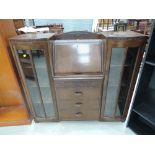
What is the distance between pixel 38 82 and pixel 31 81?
0.08m

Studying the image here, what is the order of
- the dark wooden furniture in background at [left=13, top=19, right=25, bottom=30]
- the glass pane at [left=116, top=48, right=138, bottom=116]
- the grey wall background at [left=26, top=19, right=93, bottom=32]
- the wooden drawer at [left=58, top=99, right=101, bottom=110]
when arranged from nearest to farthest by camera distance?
1. the glass pane at [left=116, top=48, right=138, bottom=116]
2. the wooden drawer at [left=58, top=99, right=101, bottom=110]
3. the dark wooden furniture in background at [left=13, top=19, right=25, bottom=30]
4. the grey wall background at [left=26, top=19, right=93, bottom=32]

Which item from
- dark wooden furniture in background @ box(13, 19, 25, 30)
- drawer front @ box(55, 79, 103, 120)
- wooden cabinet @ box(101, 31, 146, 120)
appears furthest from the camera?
dark wooden furniture in background @ box(13, 19, 25, 30)

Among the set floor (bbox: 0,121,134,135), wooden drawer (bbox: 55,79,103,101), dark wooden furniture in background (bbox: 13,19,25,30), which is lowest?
floor (bbox: 0,121,134,135)

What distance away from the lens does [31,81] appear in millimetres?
1652

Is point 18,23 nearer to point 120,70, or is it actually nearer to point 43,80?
point 43,80

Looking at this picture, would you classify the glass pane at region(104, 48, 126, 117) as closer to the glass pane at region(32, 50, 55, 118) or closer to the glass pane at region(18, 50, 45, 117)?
the glass pane at region(32, 50, 55, 118)

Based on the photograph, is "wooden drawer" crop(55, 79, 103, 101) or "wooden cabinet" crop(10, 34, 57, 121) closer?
"wooden cabinet" crop(10, 34, 57, 121)

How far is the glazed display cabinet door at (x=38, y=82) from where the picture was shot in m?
1.46

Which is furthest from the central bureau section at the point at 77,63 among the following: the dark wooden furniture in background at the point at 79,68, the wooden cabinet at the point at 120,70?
the wooden cabinet at the point at 120,70

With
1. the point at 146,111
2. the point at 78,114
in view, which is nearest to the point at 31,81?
the point at 78,114

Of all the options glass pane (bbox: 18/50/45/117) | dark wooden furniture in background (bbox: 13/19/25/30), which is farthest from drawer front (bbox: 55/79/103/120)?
dark wooden furniture in background (bbox: 13/19/25/30)

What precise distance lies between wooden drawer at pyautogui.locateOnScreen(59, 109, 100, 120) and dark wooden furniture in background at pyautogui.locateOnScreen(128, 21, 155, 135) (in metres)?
0.45

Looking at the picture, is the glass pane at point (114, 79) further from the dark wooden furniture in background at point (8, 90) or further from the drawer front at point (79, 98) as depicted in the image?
the dark wooden furniture in background at point (8, 90)

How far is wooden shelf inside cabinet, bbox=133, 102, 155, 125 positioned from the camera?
1593 millimetres
